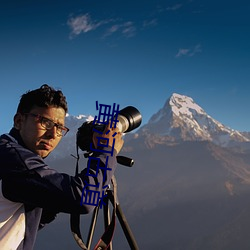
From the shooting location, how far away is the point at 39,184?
1.57 meters

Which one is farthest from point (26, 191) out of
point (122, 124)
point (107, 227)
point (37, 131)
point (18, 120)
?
point (122, 124)

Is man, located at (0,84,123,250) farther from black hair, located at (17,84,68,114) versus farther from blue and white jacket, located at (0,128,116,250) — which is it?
black hair, located at (17,84,68,114)

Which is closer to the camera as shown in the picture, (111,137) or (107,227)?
(111,137)

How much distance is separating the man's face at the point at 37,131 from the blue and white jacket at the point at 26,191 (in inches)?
5.6

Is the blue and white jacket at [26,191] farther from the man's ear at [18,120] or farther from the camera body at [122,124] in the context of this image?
the camera body at [122,124]

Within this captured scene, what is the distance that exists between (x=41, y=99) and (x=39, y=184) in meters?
0.61

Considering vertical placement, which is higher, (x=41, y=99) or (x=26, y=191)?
(x=41, y=99)

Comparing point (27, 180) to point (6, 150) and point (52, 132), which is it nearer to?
point (6, 150)

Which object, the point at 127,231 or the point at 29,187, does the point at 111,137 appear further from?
the point at 127,231

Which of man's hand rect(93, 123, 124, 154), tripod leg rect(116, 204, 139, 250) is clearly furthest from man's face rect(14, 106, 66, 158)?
tripod leg rect(116, 204, 139, 250)

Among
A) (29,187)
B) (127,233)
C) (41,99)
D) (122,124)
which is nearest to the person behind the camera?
(29,187)

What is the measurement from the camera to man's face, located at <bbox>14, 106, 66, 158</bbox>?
1818 mm

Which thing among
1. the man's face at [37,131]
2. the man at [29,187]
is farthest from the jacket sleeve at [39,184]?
the man's face at [37,131]

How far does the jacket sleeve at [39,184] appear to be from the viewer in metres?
1.56
